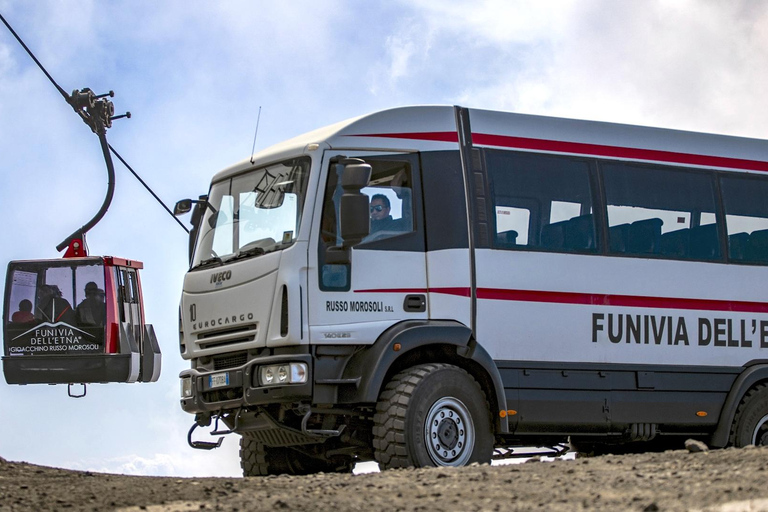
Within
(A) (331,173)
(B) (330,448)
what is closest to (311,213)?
(A) (331,173)

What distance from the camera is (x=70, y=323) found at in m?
23.6

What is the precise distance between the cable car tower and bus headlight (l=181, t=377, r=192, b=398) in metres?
11.1

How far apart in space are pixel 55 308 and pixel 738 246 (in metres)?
14.0

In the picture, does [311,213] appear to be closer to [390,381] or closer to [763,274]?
[390,381]

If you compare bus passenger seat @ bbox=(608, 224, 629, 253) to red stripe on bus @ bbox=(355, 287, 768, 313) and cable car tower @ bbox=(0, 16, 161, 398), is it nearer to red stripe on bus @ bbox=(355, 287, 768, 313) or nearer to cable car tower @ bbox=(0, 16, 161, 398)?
red stripe on bus @ bbox=(355, 287, 768, 313)

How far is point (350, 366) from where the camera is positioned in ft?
38.3

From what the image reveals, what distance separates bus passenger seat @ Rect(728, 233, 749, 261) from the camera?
47.0 ft

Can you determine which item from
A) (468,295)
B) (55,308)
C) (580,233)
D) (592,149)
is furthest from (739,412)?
(55,308)

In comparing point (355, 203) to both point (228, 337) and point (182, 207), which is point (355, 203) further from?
point (182, 207)

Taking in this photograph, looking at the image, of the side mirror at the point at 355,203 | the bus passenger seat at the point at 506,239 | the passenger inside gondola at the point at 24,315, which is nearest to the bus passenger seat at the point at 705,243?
the bus passenger seat at the point at 506,239

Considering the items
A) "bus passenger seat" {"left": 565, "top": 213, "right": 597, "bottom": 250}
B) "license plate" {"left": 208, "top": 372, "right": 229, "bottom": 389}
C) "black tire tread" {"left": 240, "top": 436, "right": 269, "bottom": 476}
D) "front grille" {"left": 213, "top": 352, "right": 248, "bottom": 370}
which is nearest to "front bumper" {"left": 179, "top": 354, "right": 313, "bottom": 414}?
"license plate" {"left": 208, "top": 372, "right": 229, "bottom": 389}

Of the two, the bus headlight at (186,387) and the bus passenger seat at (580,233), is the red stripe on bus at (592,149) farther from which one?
the bus headlight at (186,387)

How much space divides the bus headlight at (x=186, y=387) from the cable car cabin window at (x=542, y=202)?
11.5ft

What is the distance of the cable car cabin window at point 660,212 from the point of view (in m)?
13.5
